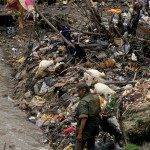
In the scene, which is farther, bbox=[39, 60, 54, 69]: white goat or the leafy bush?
bbox=[39, 60, 54, 69]: white goat

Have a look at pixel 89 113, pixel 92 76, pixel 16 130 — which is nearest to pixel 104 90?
pixel 92 76

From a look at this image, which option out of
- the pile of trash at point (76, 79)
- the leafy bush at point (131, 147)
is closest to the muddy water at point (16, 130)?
the pile of trash at point (76, 79)

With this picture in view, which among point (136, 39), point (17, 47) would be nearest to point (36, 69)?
point (136, 39)

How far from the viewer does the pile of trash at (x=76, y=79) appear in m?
5.96

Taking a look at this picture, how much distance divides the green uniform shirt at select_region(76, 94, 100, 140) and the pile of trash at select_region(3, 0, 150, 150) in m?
0.47

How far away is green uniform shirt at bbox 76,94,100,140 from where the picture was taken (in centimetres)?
478

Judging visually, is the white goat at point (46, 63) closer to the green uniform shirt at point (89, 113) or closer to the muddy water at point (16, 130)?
the muddy water at point (16, 130)

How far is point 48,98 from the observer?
25.7 feet

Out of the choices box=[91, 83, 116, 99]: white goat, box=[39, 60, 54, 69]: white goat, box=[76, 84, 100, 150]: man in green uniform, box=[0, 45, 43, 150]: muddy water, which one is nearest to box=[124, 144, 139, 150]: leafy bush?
box=[76, 84, 100, 150]: man in green uniform

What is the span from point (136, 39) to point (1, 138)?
3.42 metres

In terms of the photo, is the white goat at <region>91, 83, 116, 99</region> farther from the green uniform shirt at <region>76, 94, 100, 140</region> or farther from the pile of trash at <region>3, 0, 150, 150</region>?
the green uniform shirt at <region>76, 94, 100, 140</region>

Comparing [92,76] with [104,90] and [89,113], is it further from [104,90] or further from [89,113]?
[89,113]

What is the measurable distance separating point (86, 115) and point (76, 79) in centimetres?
292

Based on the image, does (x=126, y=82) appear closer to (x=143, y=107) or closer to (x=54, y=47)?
(x=143, y=107)
